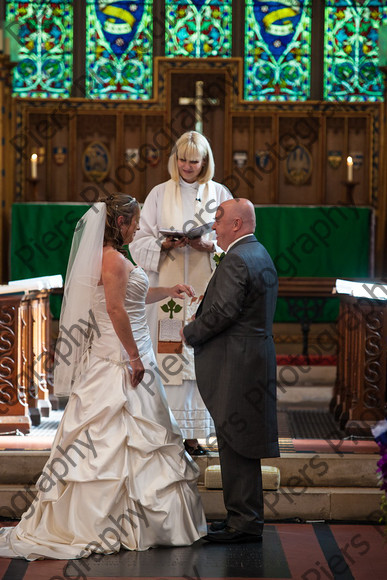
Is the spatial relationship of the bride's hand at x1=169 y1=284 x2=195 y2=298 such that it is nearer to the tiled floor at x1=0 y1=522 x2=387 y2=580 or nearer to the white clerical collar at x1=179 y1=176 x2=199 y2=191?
the white clerical collar at x1=179 y1=176 x2=199 y2=191

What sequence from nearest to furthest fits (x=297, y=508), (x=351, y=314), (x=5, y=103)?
(x=297, y=508), (x=351, y=314), (x=5, y=103)

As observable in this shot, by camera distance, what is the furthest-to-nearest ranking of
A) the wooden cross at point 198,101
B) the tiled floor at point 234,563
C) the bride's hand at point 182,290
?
the wooden cross at point 198,101
the bride's hand at point 182,290
the tiled floor at point 234,563

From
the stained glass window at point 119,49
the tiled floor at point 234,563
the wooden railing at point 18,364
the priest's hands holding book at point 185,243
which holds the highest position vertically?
the stained glass window at point 119,49

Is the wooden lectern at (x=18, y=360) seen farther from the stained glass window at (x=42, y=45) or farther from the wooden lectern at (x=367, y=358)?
the stained glass window at (x=42, y=45)

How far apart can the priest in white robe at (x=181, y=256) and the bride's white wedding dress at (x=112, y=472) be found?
720 mm

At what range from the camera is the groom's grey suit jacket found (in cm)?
428

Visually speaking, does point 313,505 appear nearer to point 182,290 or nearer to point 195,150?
point 182,290

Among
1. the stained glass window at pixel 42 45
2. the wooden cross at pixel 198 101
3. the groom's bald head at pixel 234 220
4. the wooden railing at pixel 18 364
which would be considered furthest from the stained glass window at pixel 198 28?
the groom's bald head at pixel 234 220

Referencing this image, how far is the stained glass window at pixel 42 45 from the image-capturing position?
10383 mm

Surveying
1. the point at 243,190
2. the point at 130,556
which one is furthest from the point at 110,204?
the point at 243,190

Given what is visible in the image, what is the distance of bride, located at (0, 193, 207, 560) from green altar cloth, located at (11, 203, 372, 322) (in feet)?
16.0

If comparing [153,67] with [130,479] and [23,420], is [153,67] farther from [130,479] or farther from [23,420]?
[130,479]

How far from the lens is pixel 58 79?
10391 mm

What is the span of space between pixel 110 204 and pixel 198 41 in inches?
252
